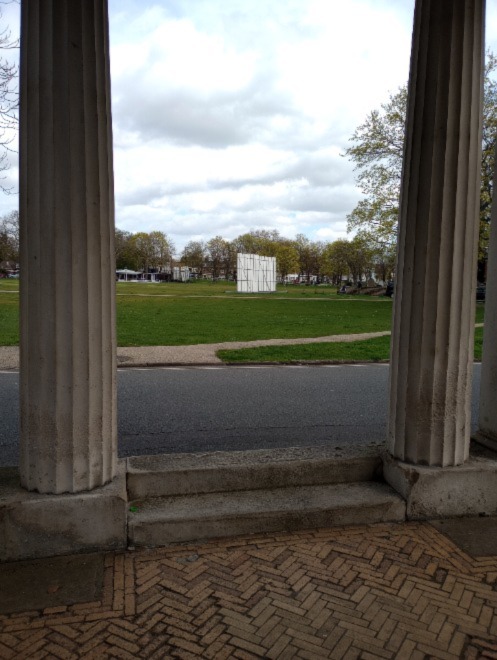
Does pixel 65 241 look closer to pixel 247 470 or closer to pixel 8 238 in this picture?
pixel 247 470

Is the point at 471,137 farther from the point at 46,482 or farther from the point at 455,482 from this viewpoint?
the point at 46,482

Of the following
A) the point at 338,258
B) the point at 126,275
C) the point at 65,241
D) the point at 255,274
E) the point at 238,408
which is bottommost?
the point at 238,408

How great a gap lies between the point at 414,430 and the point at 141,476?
2035mm

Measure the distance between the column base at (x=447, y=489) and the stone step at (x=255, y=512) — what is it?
0.11m

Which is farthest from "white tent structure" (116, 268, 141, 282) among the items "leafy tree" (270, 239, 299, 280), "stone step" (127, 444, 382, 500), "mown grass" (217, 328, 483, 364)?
"stone step" (127, 444, 382, 500)

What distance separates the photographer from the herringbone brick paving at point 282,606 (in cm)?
267

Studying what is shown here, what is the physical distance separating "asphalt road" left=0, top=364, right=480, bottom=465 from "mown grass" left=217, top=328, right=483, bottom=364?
872 millimetres

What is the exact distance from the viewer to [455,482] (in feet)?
13.3

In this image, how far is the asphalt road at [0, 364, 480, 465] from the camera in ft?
21.7

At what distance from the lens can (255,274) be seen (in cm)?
6103

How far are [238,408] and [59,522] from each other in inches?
193

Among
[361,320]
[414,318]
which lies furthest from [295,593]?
[361,320]

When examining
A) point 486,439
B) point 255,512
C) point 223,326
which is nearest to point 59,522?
point 255,512

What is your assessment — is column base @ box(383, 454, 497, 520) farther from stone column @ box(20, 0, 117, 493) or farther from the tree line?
the tree line
